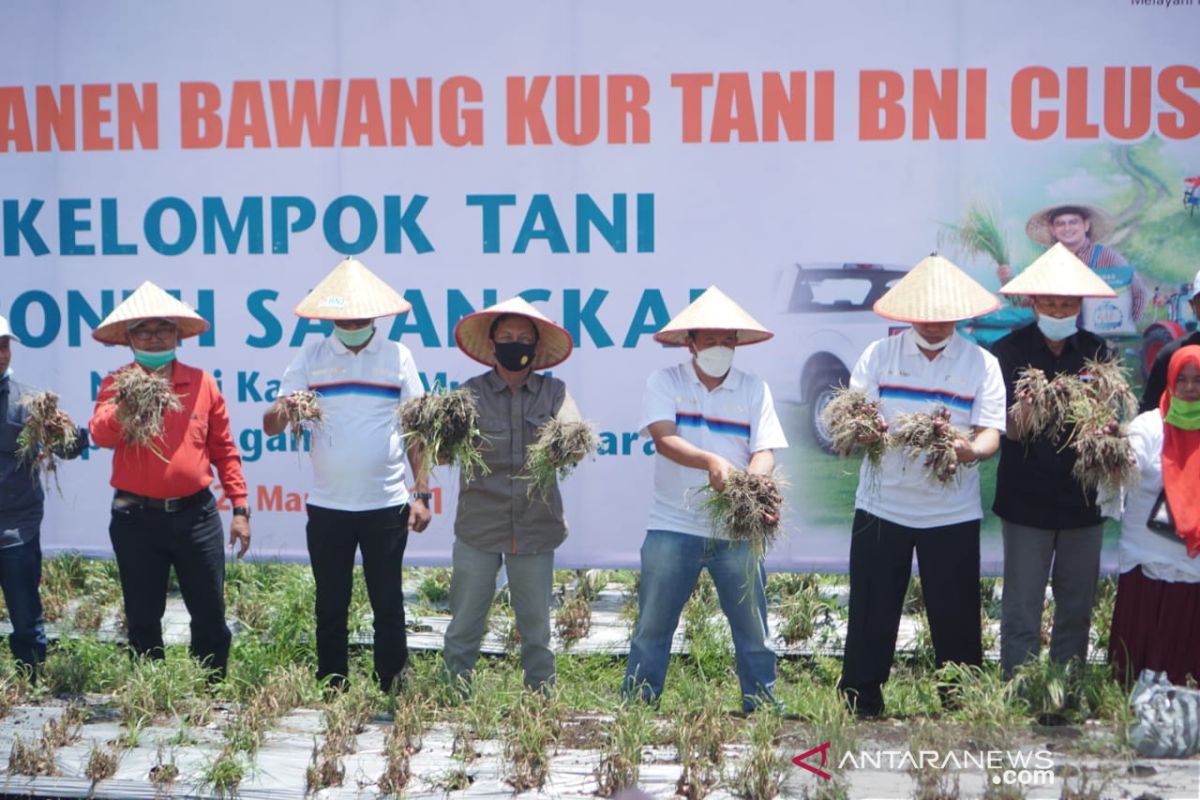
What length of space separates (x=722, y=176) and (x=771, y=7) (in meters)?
0.95

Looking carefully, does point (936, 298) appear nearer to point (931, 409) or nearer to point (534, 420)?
point (931, 409)

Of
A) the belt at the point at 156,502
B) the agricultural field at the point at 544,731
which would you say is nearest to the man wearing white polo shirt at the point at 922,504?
the agricultural field at the point at 544,731

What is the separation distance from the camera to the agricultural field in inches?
184

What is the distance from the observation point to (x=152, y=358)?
19.4ft

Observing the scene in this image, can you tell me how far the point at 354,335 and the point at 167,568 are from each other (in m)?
1.40

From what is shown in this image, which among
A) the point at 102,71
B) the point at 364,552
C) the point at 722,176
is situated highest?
the point at 102,71

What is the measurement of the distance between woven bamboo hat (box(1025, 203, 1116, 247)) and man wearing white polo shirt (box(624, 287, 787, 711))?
2177mm

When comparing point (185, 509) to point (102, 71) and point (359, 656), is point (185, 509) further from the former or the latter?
point (102, 71)

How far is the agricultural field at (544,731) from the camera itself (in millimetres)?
4684

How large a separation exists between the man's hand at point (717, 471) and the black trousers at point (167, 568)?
7.62 feet

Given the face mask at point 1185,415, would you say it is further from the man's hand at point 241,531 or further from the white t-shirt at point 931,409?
the man's hand at point 241,531

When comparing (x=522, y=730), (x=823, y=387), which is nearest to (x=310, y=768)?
(x=522, y=730)

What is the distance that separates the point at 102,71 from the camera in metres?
7.47

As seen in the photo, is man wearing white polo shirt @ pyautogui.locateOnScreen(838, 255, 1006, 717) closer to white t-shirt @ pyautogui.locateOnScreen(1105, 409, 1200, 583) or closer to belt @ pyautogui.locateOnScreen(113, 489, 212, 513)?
white t-shirt @ pyautogui.locateOnScreen(1105, 409, 1200, 583)
